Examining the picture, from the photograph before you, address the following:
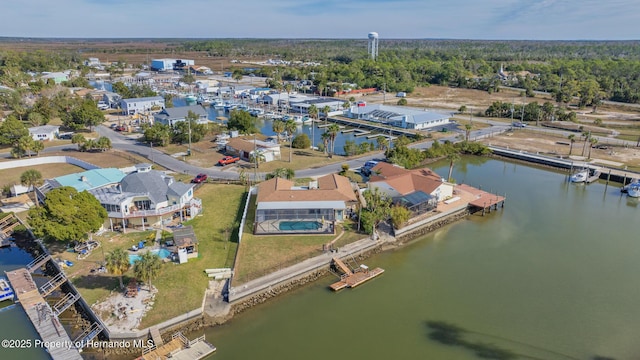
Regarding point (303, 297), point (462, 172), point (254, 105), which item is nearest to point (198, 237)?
point (303, 297)

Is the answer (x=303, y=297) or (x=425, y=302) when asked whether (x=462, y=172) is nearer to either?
(x=425, y=302)

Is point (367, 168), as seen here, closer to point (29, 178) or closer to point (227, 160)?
point (227, 160)

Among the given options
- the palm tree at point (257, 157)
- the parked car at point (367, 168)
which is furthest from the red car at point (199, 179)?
the parked car at point (367, 168)

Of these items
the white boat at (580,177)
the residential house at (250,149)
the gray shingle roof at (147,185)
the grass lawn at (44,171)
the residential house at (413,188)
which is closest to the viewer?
the gray shingle roof at (147,185)

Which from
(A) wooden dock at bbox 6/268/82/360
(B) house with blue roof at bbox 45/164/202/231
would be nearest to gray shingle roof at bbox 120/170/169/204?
(B) house with blue roof at bbox 45/164/202/231

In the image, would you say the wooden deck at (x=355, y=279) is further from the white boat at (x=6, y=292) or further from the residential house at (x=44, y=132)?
the residential house at (x=44, y=132)
